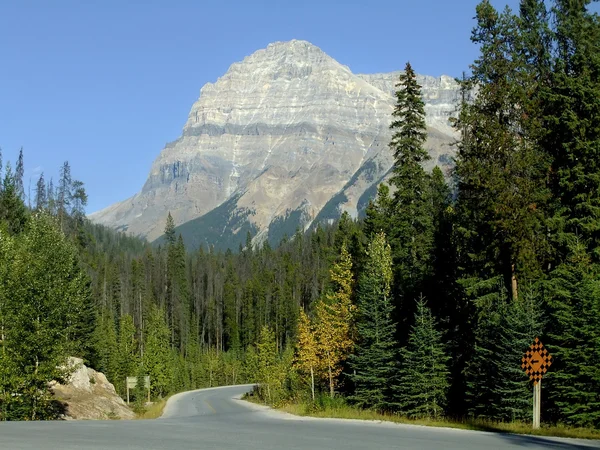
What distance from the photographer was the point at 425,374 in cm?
2955

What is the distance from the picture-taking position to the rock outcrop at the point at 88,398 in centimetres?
4468

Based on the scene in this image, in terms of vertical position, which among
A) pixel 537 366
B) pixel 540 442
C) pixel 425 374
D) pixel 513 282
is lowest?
pixel 540 442

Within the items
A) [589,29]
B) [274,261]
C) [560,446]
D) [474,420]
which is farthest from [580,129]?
[274,261]

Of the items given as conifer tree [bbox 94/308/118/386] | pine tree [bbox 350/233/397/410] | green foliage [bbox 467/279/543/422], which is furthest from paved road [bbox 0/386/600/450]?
conifer tree [bbox 94/308/118/386]

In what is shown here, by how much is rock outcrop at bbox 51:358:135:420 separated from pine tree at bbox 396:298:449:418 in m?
21.8

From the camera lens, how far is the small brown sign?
70.9 ft

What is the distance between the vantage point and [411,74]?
4269cm

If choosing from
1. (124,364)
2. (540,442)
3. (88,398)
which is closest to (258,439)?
(540,442)

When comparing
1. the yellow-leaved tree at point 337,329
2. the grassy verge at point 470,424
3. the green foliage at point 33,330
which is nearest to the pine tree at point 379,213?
the yellow-leaved tree at point 337,329

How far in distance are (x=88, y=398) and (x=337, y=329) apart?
1940cm

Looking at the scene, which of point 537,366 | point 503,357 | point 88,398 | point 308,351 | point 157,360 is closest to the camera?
point 537,366

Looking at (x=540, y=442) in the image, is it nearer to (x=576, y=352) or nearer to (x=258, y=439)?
(x=576, y=352)

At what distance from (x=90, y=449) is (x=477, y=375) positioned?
17.1m

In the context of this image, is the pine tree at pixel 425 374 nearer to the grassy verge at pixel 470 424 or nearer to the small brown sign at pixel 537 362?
the grassy verge at pixel 470 424
